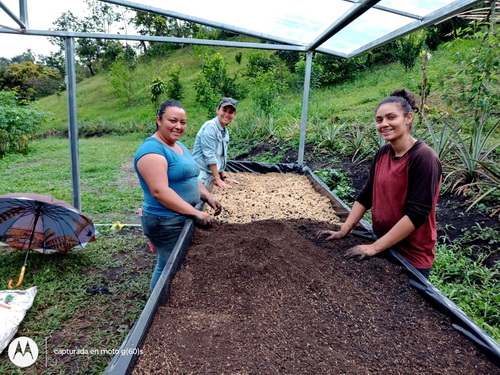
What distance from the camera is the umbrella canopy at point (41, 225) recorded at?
2.97 metres

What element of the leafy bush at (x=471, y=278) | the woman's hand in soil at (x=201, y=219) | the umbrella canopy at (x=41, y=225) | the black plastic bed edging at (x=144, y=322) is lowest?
the leafy bush at (x=471, y=278)

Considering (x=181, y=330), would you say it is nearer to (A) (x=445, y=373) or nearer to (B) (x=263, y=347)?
(B) (x=263, y=347)

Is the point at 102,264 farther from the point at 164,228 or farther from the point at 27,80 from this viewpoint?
the point at 27,80

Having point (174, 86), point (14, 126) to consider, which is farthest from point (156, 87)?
point (14, 126)

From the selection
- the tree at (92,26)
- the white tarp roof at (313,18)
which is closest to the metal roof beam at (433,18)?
the white tarp roof at (313,18)

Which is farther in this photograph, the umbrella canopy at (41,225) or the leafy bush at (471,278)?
the umbrella canopy at (41,225)

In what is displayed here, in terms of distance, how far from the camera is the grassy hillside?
35.4ft

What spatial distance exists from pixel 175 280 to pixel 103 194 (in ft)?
16.1

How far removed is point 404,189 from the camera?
1782 mm

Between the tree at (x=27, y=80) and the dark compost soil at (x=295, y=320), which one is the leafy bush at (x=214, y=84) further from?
the tree at (x=27, y=80)

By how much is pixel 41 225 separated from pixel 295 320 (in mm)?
2607

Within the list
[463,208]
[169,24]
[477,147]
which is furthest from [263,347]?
[169,24]

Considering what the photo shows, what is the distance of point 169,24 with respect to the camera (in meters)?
29.9

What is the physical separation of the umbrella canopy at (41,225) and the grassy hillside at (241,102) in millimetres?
5347
